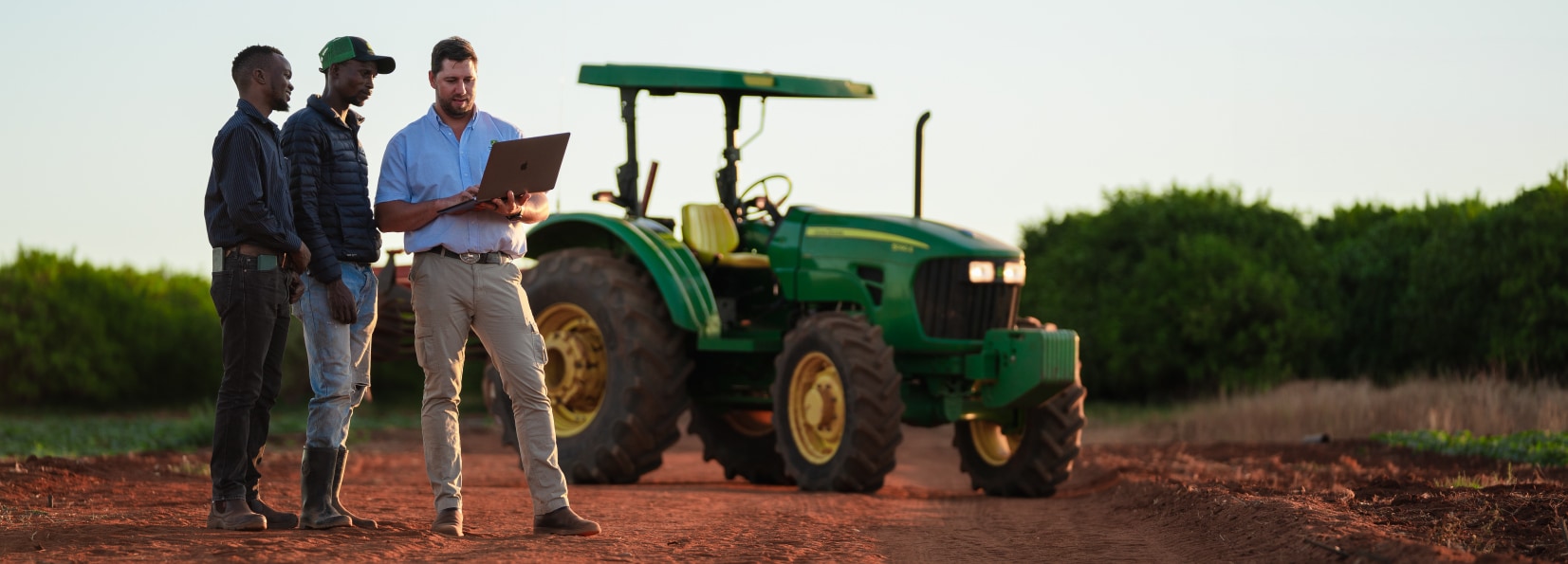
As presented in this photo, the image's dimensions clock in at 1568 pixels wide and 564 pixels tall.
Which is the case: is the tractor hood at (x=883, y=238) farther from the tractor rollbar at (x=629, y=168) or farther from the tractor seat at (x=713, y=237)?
the tractor rollbar at (x=629, y=168)

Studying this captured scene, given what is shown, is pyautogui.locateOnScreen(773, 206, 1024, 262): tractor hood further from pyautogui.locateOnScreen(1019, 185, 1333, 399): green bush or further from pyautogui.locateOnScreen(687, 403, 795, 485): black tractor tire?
pyautogui.locateOnScreen(1019, 185, 1333, 399): green bush

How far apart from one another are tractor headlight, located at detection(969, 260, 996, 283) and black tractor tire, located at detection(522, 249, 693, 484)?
195 centimetres

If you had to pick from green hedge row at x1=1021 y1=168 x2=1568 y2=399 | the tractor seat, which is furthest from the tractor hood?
green hedge row at x1=1021 y1=168 x2=1568 y2=399

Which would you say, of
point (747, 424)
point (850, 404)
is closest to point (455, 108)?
point (850, 404)

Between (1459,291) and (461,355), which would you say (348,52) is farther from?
(1459,291)

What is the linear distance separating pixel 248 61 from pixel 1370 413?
12.6 m

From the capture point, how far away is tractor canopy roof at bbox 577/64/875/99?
10.7 meters

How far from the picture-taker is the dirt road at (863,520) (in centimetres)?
573

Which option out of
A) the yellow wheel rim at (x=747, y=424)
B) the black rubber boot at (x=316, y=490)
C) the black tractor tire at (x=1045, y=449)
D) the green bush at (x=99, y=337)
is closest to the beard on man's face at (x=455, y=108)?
the black rubber boot at (x=316, y=490)

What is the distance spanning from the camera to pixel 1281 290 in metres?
23.6

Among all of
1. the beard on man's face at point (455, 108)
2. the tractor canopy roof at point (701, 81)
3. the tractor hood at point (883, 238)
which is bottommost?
the tractor hood at point (883, 238)

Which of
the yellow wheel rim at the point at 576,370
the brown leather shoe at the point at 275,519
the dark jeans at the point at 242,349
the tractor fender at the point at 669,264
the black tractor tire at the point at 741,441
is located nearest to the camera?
the dark jeans at the point at 242,349

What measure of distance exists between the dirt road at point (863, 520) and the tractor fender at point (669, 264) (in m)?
1.08

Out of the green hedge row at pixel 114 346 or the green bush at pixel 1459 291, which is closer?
the green bush at pixel 1459 291
